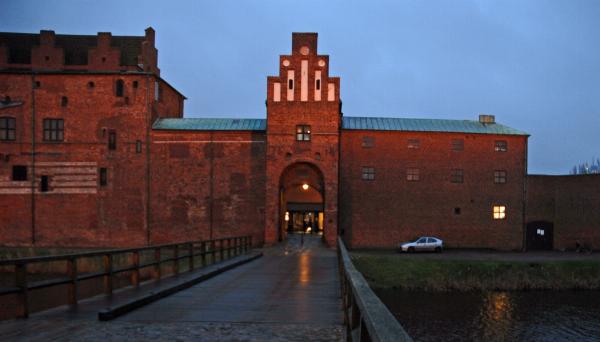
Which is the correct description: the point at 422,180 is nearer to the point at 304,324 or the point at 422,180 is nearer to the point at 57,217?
the point at 57,217

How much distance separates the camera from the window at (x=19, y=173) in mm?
31500

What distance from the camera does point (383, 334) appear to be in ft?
8.41

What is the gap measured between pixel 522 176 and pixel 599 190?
17.2 ft


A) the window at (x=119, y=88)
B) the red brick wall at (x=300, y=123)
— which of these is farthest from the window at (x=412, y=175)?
the window at (x=119, y=88)

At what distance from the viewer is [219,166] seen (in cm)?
3161

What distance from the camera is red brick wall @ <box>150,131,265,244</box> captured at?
3141 centimetres

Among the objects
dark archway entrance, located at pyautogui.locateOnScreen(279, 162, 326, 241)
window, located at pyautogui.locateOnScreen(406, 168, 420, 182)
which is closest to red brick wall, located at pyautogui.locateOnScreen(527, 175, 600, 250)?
window, located at pyautogui.locateOnScreen(406, 168, 420, 182)

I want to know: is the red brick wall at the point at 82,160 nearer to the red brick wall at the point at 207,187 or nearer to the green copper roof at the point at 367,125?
the red brick wall at the point at 207,187

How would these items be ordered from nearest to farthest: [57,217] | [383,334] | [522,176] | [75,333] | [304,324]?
[383,334] < [75,333] < [304,324] < [57,217] < [522,176]

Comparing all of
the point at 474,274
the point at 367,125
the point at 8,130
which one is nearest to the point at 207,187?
the point at 367,125

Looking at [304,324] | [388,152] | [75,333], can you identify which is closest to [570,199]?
[388,152]

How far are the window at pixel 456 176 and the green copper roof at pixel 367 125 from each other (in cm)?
258

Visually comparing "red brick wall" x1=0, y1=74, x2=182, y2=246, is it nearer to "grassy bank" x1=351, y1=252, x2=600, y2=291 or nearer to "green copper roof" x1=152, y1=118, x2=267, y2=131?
"green copper roof" x1=152, y1=118, x2=267, y2=131

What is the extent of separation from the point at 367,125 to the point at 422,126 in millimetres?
3641
